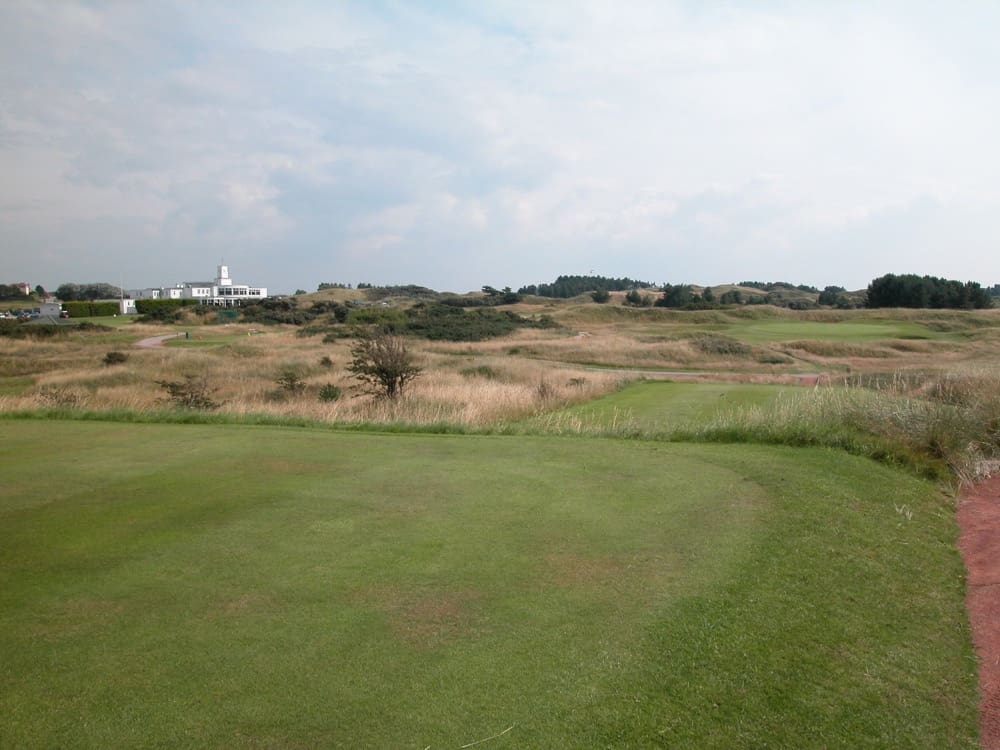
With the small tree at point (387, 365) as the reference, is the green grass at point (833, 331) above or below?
above

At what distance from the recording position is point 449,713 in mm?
3709

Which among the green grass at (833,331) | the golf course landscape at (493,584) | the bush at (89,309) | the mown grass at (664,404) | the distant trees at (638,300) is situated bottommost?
the mown grass at (664,404)

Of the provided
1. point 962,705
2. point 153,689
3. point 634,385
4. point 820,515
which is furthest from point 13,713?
point 634,385

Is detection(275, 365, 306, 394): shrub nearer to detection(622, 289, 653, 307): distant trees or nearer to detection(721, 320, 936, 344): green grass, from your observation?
detection(721, 320, 936, 344): green grass

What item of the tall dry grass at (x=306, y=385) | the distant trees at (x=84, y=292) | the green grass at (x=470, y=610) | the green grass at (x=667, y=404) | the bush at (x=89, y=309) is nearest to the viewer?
the green grass at (x=470, y=610)

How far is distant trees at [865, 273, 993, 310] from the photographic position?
74188mm

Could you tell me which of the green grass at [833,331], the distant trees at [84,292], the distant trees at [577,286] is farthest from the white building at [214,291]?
the green grass at [833,331]

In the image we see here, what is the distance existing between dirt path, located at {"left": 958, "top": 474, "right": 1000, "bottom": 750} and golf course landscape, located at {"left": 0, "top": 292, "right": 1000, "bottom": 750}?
0.14m

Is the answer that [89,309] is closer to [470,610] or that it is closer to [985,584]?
[470,610]

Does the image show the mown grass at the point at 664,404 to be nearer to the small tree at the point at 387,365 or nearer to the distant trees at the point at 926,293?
the small tree at the point at 387,365

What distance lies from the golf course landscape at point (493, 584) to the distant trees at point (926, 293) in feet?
237

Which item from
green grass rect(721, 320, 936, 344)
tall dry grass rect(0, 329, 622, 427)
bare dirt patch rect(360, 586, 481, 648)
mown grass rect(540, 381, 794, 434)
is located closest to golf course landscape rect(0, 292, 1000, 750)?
bare dirt patch rect(360, 586, 481, 648)

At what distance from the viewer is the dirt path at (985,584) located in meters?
4.44

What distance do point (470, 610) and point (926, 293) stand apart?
277 ft
